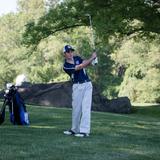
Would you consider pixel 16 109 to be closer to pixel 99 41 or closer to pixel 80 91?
pixel 80 91

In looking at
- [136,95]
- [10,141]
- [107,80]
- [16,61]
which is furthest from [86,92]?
[16,61]

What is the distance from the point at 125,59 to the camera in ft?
153

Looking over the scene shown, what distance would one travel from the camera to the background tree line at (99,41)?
24641 mm

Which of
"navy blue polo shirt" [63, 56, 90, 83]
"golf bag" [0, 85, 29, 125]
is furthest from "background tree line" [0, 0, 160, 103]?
"navy blue polo shirt" [63, 56, 90, 83]

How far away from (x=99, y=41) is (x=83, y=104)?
2079 cm

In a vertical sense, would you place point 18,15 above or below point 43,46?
above

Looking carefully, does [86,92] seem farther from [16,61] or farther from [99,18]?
[16,61]

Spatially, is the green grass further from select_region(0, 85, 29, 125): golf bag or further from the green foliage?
the green foliage

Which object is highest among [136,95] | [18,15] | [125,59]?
[18,15]

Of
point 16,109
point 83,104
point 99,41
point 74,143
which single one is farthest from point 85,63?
point 99,41

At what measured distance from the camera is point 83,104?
35.6 feet

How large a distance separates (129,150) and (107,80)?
48.3m

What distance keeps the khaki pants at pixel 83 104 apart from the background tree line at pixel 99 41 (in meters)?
12.7

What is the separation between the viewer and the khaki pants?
10.8 metres
